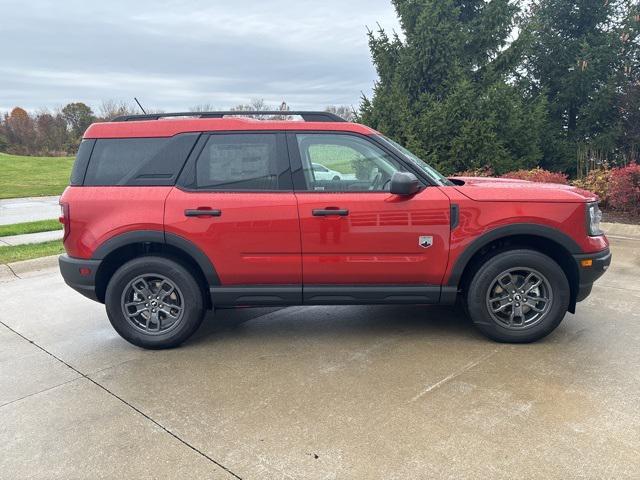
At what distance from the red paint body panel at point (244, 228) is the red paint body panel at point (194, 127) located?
53cm

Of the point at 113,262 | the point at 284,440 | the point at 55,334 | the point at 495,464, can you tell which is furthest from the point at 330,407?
the point at 55,334

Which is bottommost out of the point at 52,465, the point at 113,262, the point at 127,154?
the point at 52,465

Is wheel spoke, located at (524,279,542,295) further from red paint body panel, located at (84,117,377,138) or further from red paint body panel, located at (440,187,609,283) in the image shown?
red paint body panel, located at (84,117,377,138)

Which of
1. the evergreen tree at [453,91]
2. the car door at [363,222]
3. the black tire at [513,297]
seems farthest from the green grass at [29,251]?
the evergreen tree at [453,91]

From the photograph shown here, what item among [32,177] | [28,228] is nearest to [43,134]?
[32,177]

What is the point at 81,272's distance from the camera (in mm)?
3916

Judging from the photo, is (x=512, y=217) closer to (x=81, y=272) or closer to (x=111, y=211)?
(x=111, y=211)

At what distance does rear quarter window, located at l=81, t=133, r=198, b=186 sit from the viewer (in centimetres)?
388

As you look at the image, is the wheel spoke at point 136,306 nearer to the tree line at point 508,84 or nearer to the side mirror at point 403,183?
the side mirror at point 403,183

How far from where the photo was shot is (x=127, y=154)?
12.8ft

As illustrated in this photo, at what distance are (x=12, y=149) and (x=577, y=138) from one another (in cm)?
4626

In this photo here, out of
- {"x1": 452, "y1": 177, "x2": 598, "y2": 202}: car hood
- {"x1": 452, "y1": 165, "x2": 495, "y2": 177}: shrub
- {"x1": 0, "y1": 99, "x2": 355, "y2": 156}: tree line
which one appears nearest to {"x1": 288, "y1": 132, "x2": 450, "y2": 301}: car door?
{"x1": 452, "y1": 177, "x2": 598, "y2": 202}: car hood

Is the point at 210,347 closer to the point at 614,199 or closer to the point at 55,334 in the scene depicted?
the point at 55,334

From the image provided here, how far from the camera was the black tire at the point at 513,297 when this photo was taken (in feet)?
12.4
